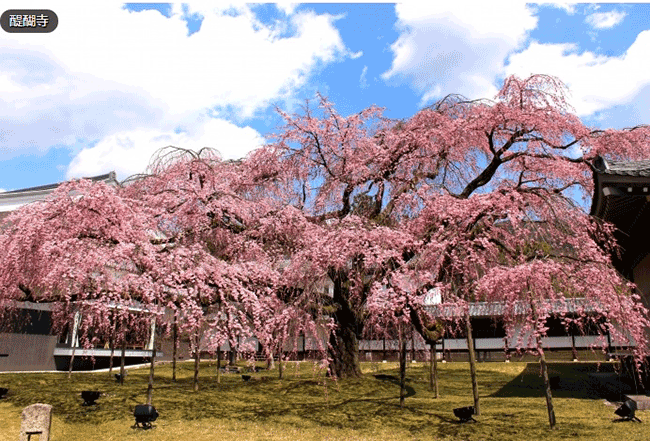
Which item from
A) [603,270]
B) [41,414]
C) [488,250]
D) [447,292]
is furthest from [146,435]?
[603,270]

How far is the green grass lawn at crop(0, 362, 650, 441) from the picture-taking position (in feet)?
37.8

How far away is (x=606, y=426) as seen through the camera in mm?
11633

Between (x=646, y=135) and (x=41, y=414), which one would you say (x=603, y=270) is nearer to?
(x=646, y=135)

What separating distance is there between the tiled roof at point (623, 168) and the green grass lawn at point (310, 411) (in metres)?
5.28

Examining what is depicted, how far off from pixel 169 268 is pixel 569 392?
15314 millimetres

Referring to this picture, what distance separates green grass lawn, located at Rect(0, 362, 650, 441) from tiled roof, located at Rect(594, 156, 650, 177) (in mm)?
5276

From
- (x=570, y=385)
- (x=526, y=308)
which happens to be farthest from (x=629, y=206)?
(x=570, y=385)

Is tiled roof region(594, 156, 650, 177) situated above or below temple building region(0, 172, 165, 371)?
above

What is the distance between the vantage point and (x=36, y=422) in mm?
10484

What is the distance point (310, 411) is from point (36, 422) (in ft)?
22.3

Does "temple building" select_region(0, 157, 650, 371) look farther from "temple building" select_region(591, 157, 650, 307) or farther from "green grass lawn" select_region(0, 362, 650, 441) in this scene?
"green grass lawn" select_region(0, 362, 650, 441)

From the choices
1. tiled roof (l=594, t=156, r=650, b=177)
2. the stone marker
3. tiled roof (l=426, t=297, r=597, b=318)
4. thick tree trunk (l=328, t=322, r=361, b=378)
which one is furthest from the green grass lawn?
tiled roof (l=594, t=156, r=650, b=177)

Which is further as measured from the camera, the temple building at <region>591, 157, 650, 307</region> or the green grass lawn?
the green grass lawn

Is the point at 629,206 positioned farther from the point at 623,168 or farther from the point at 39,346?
the point at 39,346
